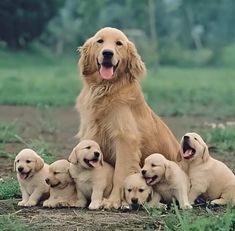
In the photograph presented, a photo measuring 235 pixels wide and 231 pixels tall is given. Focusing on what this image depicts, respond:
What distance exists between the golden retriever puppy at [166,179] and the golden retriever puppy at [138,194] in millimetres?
57

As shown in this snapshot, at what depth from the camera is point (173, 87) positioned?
90.4 ft

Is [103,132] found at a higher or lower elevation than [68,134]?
higher

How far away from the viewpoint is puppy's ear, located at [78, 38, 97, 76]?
26.8 ft

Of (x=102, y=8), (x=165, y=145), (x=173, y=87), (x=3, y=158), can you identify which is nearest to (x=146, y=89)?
(x=173, y=87)

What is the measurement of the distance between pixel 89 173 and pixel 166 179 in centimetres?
72

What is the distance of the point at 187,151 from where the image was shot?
7590mm

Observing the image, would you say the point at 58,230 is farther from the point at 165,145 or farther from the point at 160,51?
the point at 160,51

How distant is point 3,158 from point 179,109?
354 inches

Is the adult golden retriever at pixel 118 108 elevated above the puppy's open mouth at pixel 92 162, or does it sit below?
above

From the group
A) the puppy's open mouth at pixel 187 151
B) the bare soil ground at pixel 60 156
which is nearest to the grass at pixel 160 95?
the bare soil ground at pixel 60 156

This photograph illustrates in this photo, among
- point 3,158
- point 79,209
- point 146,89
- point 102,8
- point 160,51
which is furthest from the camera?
point 102,8

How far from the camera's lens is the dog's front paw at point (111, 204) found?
294 inches

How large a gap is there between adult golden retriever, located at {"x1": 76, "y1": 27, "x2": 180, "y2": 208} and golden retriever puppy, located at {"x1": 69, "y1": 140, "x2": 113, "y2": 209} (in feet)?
1.02

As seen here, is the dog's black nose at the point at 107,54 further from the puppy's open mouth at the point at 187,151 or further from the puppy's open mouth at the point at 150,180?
the puppy's open mouth at the point at 150,180
